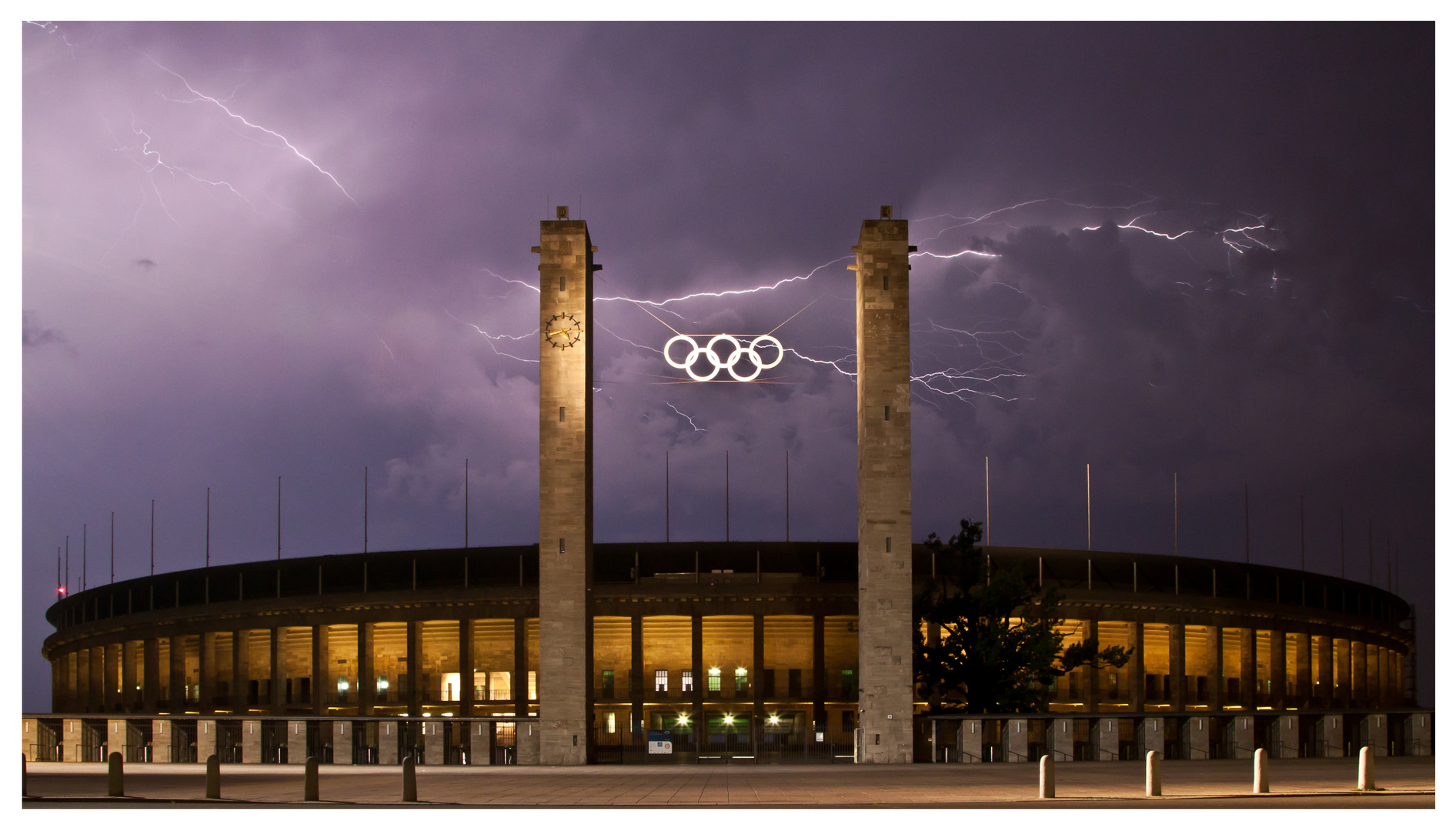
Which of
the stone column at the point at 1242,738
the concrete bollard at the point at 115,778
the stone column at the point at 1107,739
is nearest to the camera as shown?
the concrete bollard at the point at 115,778

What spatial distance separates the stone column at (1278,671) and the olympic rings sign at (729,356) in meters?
48.0

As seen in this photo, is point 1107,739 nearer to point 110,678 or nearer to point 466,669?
point 466,669

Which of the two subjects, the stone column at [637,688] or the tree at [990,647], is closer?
the tree at [990,647]

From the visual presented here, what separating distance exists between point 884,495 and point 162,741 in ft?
94.7

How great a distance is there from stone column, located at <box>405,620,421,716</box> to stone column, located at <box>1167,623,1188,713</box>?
43.2 metres

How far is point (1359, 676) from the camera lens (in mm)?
88875

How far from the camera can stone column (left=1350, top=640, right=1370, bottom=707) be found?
87.5 meters

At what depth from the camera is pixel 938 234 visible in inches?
4855

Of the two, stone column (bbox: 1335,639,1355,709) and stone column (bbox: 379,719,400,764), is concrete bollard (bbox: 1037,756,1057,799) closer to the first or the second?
stone column (bbox: 379,719,400,764)

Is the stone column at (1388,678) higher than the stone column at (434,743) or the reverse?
the reverse

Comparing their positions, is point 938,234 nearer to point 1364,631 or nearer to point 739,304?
point 739,304

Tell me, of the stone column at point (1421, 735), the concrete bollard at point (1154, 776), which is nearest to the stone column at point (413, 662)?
the stone column at point (1421, 735)

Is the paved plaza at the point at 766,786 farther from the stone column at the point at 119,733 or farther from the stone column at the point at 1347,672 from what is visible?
the stone column at the point at 1347,672

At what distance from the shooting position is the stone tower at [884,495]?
1766 inches
